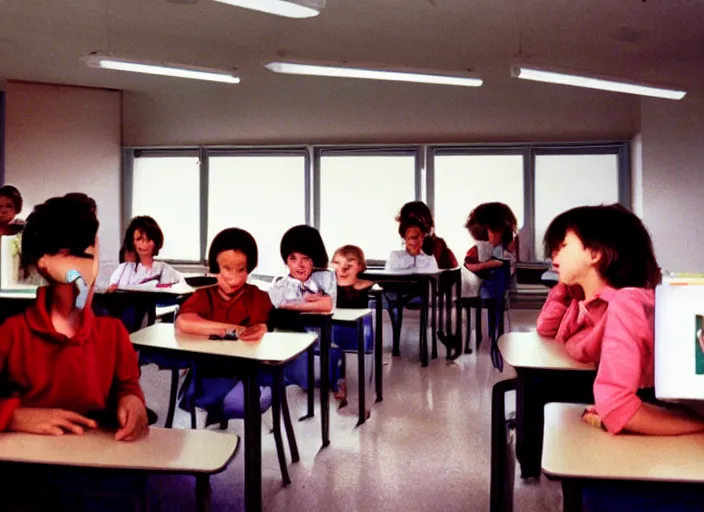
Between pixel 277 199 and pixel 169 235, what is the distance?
1499 mm

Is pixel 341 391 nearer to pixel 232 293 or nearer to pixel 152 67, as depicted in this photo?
pixel 232 293

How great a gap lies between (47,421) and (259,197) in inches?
276

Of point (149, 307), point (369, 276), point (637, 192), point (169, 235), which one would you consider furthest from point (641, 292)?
point (169, 235)

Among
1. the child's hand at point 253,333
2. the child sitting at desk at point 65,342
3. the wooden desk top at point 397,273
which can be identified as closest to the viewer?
the child sitting at desk at point 65,342

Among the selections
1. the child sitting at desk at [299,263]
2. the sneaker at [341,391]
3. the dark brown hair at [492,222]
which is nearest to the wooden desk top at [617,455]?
the child sitting at desk at [299,263]

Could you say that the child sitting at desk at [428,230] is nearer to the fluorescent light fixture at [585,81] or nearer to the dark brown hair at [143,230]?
the fluorescent light fixture at [585,81]

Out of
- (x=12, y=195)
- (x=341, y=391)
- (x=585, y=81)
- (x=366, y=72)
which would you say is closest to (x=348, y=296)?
(x=341, y=391)

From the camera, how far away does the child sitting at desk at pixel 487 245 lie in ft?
17.3

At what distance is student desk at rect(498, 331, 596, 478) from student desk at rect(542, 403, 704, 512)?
Answer: 0.55m

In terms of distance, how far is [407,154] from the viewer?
25.8 ft

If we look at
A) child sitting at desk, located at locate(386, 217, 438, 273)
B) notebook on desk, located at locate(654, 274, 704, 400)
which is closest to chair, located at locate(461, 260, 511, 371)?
child sitting at desk, located at locate(386, 217, 438, 273)

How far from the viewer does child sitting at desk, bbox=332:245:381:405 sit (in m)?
3.98

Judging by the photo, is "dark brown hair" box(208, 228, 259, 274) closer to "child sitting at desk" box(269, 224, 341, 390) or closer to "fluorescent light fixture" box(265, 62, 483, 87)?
"child sitting at desk" box(269, 224, 341, 390)

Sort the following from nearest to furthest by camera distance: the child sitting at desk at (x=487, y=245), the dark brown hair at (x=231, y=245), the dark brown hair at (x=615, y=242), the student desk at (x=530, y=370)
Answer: the dark brown hair at (x=615, y=242)
the student desk at (x=530, y=370)
the dark brown hair at (x=231, y=245)
the child sitting at desk at (x=487, y=245)
